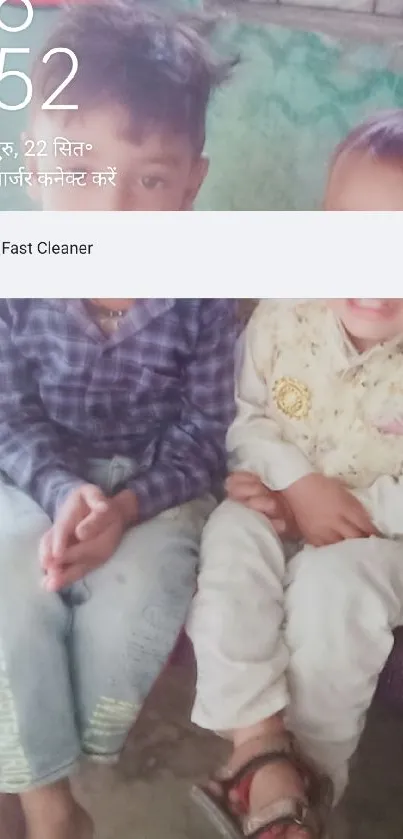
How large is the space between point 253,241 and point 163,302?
0.07 meters

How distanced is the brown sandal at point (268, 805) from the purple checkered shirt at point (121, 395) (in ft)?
0.60

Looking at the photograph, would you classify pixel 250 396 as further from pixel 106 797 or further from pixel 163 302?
pixel 106 797

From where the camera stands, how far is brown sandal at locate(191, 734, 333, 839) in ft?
2.08

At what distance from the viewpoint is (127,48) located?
0.62 meters

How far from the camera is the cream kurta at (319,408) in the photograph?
0.66m

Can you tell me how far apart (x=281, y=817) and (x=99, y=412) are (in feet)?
0.98

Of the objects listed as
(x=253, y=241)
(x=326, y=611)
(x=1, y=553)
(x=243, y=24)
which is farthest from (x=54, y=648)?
(x=243, y=24)

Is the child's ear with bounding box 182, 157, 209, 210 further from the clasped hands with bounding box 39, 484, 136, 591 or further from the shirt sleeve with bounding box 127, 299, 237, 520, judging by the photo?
the clasped hands with bounding box 39, 484, 136, 591

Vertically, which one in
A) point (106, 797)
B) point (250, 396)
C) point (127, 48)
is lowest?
point (106, 797)

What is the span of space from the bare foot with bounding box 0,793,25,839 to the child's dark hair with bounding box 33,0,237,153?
462 millimetres

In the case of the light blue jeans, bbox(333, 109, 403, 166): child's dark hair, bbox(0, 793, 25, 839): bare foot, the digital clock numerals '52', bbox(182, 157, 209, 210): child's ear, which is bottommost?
bbox(0, 793, 25, 839): bare foot

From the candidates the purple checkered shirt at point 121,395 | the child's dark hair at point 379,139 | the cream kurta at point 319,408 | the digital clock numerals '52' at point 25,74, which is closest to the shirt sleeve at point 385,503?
the cream kurta at point 319,408

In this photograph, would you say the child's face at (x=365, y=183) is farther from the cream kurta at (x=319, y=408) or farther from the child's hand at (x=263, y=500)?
the child's hand at (x=263, y=500)

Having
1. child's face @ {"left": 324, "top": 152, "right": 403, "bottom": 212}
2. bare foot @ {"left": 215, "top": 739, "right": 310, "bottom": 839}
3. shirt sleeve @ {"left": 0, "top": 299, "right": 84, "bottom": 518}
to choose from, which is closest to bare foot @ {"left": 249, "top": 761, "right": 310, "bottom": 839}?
bare foot @ {"left": 215, "top": 739, "right": 310, "bottom": 839}
